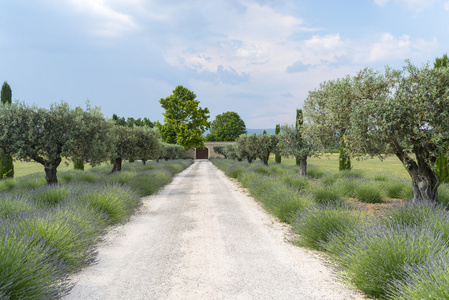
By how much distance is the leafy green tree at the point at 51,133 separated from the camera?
975 cm

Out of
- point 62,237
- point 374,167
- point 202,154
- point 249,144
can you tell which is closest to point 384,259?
point 62,237

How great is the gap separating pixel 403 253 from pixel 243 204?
23.1 feet

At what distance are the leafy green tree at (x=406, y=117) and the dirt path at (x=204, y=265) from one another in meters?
3.88

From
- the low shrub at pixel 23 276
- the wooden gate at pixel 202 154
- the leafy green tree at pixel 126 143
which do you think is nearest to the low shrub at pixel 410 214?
the low shrub at pixel 23 276

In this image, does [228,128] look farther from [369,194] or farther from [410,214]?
[410,214]

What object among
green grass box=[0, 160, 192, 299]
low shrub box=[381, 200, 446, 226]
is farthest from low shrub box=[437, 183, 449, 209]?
green grass box=[0, 160, 192, 299]

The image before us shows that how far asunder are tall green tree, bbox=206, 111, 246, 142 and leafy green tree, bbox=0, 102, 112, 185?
74.0 metres

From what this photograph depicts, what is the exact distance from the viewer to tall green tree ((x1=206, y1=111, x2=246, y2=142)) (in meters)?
85.8

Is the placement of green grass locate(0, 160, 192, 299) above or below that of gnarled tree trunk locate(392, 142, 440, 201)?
below

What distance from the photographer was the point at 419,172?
790cm

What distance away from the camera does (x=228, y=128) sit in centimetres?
8594

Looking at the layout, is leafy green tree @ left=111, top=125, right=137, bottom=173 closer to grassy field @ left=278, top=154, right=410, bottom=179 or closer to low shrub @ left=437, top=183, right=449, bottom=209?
grassy field @ left=278, top=154, right=410, bottom=179

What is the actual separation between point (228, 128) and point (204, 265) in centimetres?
8206

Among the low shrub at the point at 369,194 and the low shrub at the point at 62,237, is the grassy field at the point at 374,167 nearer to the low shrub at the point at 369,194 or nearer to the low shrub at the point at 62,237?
the low shrub at the point at 369,194
